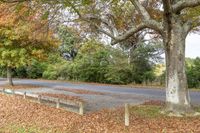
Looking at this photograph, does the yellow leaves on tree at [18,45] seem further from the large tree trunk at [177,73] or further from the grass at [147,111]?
the large tree trunk at [177,73]

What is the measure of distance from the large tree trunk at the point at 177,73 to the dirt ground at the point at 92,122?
0.95 metres

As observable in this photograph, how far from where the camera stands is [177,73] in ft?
49.2

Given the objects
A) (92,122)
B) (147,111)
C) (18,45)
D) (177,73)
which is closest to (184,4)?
(177,73)

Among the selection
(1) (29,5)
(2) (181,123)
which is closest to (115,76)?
(1) (29,5)

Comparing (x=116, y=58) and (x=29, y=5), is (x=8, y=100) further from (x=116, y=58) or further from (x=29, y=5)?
(x=116, y=58)

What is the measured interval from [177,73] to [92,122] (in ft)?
14.3

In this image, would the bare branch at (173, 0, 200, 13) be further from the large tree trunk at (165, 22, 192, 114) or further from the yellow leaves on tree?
the yellow leaves on tree

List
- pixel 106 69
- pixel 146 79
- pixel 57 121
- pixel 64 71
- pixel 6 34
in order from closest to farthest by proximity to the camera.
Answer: pixel 57 121, pixel 6 34, pixel 146 79, pixel 106 69, pixel 64 71

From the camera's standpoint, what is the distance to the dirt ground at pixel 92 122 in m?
12.3

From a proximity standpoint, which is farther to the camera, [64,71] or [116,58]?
[64,71]

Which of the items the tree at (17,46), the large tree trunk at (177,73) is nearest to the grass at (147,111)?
the large tree trunk at (177,73)

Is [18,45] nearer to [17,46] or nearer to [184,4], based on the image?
[17,46]

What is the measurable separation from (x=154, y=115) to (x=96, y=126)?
121 inches

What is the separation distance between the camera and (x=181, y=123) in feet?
42.3
